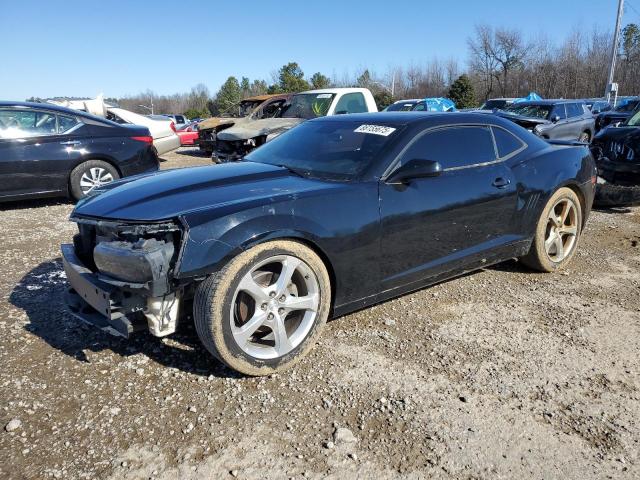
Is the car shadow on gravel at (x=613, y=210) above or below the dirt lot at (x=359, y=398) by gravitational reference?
below

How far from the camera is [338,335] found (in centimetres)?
329

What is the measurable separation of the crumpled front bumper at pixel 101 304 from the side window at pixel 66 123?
4.70 meters

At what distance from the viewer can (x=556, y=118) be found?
42.8ft

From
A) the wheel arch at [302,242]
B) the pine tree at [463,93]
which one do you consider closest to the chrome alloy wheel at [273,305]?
the wheel arch at [302,242]

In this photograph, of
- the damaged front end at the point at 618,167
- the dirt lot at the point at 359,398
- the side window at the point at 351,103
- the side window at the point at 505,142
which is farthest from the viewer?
the side window at the point at 351,103

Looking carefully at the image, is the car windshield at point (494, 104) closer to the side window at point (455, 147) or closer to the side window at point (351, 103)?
the side window at point (351, 103)

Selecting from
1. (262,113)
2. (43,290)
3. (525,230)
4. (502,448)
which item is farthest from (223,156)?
(502,448)

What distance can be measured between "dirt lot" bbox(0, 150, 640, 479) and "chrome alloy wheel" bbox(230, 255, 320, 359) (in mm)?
213

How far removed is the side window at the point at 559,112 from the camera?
1318 cm

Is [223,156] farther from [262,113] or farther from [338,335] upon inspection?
[338,335]

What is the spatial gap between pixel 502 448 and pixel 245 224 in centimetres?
165

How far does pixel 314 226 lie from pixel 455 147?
4.88 feet

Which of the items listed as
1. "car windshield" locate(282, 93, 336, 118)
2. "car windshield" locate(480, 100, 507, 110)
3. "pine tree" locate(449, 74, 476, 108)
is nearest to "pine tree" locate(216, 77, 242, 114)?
"pine tree" locate(449, 74, 476, 108)

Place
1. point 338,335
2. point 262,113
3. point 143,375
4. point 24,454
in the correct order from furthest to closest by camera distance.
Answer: point 262,113 < point 338,335 < point 143,375 < point 24,454
